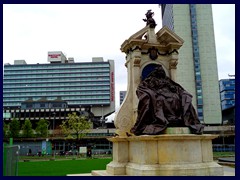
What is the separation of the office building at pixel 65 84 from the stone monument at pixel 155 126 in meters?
99.4

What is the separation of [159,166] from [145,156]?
621 mm

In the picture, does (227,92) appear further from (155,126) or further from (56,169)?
(155,126)

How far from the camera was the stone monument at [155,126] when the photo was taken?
10695 millimetres

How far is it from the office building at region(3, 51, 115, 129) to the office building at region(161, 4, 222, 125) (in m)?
32.3

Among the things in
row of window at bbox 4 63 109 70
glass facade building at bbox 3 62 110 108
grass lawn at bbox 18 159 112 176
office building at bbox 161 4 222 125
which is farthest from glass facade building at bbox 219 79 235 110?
grass lawn at bbox 18 159 112 176

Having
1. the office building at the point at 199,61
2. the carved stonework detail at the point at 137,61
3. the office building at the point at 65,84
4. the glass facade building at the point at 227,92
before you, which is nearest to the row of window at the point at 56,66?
the office building at the point at 65,84

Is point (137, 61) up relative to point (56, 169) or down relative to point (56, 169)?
up

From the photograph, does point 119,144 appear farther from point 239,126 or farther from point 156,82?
point 239,126

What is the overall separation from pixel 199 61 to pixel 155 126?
293ft

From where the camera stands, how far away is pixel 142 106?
12.1 meters

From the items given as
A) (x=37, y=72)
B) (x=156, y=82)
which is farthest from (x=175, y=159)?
(x=37, y=72)

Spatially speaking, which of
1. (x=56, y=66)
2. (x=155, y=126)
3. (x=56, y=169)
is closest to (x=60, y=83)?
(x=56, y=66)

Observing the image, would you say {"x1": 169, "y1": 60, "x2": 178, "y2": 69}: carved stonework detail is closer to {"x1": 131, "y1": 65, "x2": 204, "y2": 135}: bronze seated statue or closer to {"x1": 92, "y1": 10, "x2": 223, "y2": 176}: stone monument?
{"x1": 92, "y1": 10, "x2": 223, "y2": 176}: stone monument

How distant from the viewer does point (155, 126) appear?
11.4 meters
